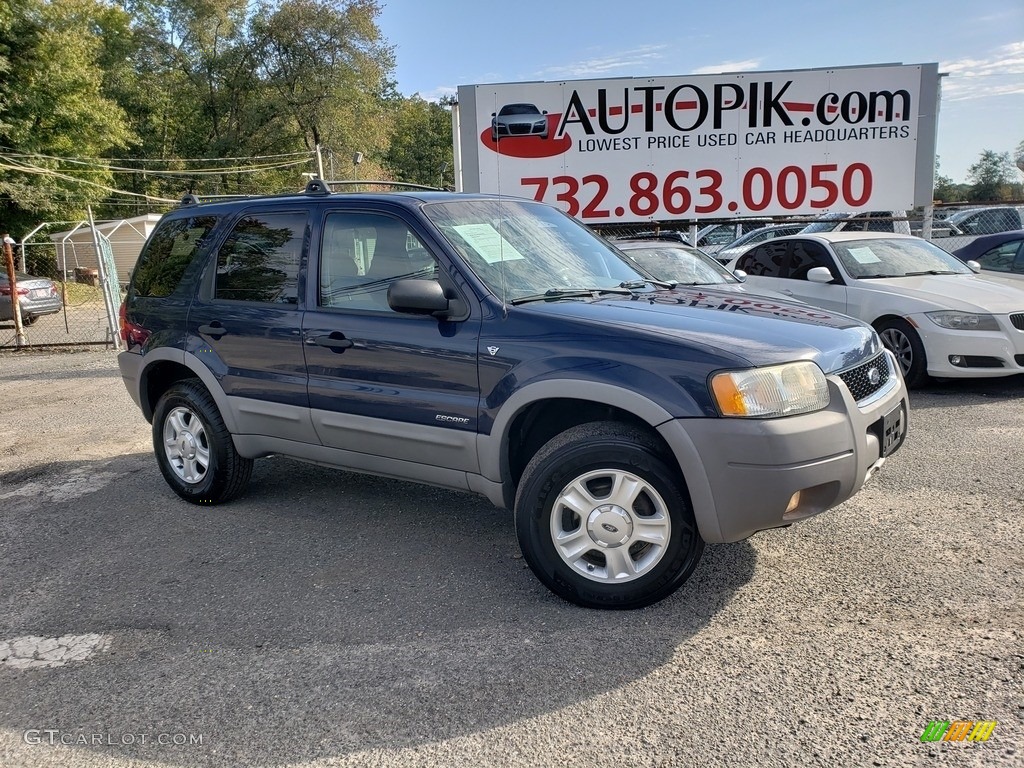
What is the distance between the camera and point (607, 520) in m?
3.50

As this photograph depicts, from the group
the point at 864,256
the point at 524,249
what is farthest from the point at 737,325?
the point at 864,256

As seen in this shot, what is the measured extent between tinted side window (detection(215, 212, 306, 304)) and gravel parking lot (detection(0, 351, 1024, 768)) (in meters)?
1.36

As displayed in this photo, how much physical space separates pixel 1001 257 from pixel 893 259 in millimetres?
2408

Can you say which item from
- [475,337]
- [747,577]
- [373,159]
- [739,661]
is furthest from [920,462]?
[373,159]

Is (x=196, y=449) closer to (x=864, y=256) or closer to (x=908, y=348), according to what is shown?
(x=908, y=348)

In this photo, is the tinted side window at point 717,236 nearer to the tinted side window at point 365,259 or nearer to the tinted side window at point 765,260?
the tinted side window at point 765,260

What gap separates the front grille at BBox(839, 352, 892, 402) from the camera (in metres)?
3.57

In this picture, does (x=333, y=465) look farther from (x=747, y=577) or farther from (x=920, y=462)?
(x=920, y=462)

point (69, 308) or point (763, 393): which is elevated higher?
point (763, 393)

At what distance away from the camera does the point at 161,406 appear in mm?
5355

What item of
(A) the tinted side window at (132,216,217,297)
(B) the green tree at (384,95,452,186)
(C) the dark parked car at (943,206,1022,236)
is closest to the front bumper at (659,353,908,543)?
(A) the tinted side window at (132,216,217,297)

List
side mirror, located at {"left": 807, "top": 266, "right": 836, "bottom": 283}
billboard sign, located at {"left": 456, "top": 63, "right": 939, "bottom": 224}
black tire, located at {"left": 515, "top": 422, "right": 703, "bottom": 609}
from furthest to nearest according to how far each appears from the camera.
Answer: billboard sign, located at {"left": 456, "top": 63, "right": 939, "bottom": 224} < side mirror, located at {"left": 807, "top": 266, "right": 836, "bottom": 283} < black tire, located at {"left": 515, "top": 422, "right": 703, "bottom": 609}

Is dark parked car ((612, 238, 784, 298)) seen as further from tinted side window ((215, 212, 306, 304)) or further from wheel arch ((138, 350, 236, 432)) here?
wheel arch ((138, 350, 236, 432))

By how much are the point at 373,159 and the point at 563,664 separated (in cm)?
5166
